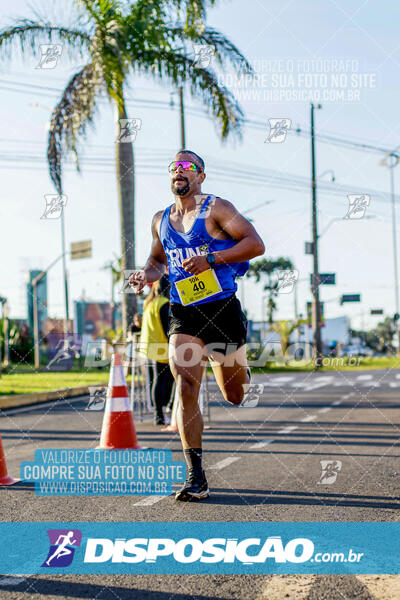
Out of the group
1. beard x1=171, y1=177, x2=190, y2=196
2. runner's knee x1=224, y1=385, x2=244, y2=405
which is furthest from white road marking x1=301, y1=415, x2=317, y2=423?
beard x1=171, y1=177, x2=190, y2=196

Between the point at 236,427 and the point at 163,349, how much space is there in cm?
130

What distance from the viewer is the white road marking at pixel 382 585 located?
2.70 metres

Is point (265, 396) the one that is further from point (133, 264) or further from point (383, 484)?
point (383, 484)

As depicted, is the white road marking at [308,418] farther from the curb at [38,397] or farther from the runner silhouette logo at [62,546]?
the runner silhouette logo at [62,546]

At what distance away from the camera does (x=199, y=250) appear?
Result: 4.77 m

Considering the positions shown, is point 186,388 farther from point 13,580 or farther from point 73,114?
point 73,114

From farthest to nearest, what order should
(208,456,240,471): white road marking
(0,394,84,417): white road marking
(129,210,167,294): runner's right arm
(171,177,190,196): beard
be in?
(0,394,84,417): white road marking < (208,456,240,471): white road marking < (129,210,167,294): runner's right arm < (171,177,190,196): beard

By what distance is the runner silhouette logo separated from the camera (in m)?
3.22

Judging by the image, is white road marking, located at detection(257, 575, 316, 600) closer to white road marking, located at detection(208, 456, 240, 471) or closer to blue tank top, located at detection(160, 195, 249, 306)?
blue tank top, located at detection(160, 195, 249, 306)

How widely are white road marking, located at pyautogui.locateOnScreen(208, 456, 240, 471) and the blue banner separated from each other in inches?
77.5

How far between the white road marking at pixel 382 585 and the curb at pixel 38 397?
9.58m

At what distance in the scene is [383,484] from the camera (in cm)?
493

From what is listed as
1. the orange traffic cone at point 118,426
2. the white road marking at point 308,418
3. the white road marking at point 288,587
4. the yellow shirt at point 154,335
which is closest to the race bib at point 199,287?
the orange traffic cone at point 118,426

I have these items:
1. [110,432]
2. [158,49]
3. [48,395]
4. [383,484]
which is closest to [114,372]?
[110,432]
